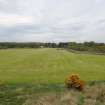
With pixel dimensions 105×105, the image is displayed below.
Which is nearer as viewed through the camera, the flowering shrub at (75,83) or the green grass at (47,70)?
the flowering shrub at (75,83)

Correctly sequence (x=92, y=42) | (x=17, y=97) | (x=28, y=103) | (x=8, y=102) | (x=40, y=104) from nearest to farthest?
1. (x=40, y=104)
2. (x=28, y=103)
3. (x=8, y=102)
4. (x=17, y=97)
5. (x=92, y=42)

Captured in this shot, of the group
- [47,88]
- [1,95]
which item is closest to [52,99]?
[1,95]

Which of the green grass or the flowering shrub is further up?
the flowering shrub

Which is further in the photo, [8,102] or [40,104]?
[8,102]

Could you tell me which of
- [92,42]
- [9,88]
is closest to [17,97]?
[9,88]

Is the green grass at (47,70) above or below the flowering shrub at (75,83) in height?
below

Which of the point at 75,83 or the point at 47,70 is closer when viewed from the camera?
the point at 75,83

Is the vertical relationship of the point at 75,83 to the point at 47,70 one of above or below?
above

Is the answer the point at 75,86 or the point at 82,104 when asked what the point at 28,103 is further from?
the point at 75,86

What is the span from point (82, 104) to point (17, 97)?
4.73 meters

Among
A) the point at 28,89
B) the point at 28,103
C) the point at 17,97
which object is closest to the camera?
the point at 28,103

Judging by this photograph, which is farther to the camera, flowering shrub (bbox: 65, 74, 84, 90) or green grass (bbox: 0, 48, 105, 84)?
green grass (bbox: 0, 48, 105, 84)

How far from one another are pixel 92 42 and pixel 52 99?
6400 inches

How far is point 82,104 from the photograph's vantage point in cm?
1477
